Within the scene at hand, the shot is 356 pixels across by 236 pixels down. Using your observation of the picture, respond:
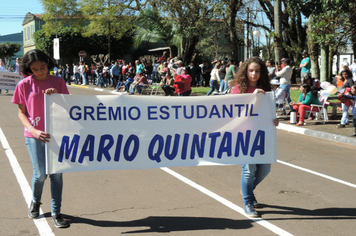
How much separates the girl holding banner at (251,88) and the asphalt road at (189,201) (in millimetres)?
237

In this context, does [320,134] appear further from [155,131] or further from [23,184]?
[23,184]

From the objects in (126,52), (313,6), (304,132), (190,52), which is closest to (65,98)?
(304,132)

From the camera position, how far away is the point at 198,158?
444 centimetres

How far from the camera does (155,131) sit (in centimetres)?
433

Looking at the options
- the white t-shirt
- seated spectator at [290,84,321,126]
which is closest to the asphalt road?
seated spectator at [290,84,321,126]

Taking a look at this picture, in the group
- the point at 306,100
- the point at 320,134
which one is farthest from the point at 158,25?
the point at 320,134

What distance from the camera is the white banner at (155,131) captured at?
413 centimetres

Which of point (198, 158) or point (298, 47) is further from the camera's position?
point (298, 47)

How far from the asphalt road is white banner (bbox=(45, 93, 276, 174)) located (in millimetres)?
639

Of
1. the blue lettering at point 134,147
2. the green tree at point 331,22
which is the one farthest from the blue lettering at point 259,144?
the green tree at point 331,22

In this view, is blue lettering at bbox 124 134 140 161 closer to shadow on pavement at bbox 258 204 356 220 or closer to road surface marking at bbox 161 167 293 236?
road surface marking at bbox 161 167 293 236

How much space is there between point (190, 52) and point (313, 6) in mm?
14058

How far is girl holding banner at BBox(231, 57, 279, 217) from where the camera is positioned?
4.45 metres

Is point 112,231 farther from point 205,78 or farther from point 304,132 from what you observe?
point 205,78
